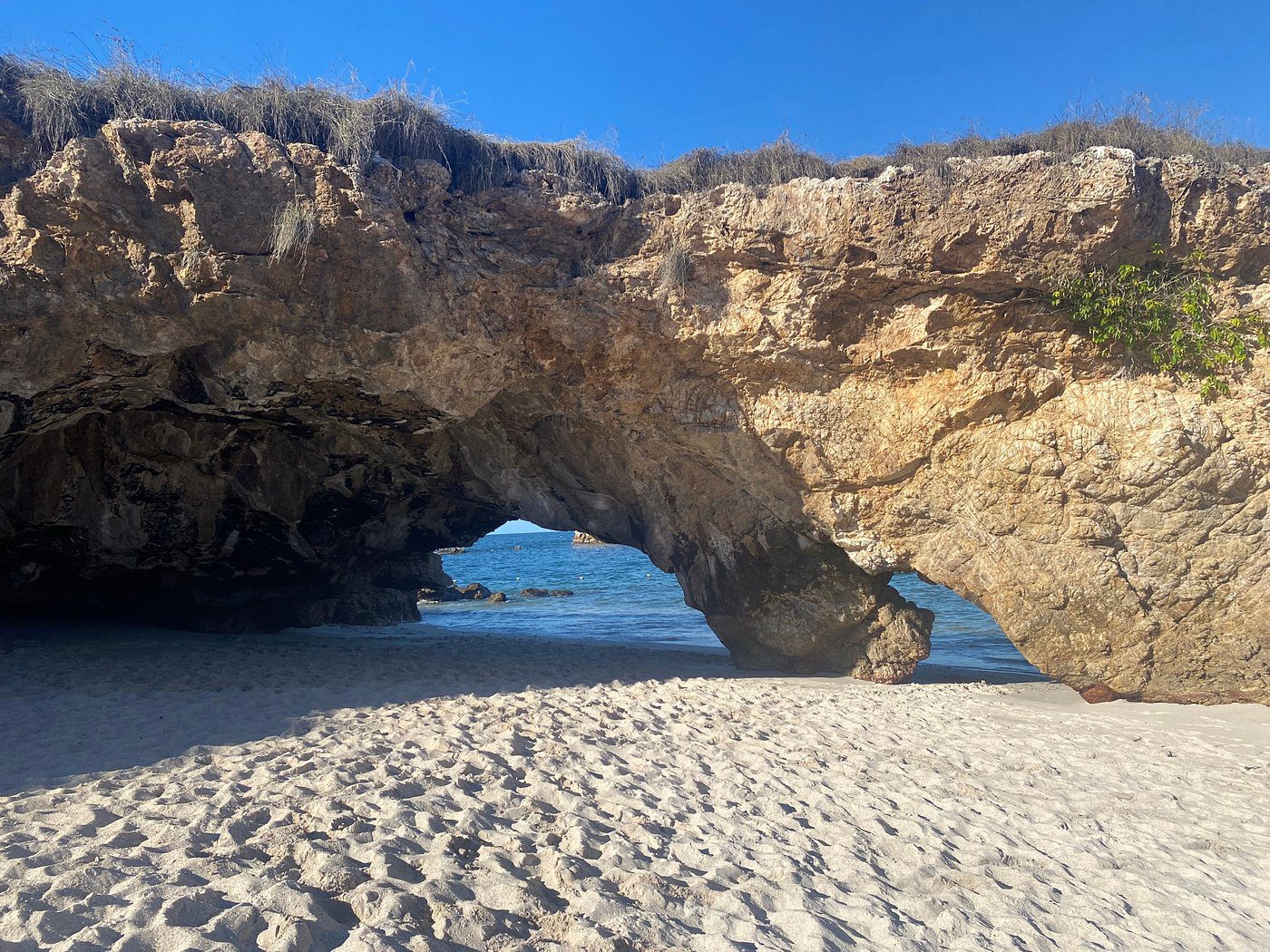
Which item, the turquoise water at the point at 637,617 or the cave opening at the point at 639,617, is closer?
the cave opening at the point at 639,617

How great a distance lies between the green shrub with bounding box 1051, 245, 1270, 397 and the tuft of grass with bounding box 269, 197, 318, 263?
310 inches

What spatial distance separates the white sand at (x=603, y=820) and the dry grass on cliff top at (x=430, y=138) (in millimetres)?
5768

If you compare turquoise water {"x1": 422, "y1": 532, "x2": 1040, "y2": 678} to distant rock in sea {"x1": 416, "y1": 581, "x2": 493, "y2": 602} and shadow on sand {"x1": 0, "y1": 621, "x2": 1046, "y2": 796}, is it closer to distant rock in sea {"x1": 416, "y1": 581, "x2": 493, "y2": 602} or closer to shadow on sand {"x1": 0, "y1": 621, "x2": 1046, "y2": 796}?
distant rock in sea {"x1": 416, "y1": 581, "x2": 493, "y2": 602}

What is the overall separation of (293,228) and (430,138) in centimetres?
217

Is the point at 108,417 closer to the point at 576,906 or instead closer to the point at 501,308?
the point at 501,308

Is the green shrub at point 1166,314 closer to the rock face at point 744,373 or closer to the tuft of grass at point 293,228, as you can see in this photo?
the rock face at point 744,373

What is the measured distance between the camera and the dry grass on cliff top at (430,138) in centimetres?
696

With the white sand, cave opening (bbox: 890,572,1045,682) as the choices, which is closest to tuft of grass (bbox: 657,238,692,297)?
the white sand

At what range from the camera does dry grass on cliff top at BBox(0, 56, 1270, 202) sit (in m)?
6.96

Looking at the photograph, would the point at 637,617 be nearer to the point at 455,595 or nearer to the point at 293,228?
the point at 455,595

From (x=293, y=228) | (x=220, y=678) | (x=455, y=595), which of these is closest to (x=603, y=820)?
(x=220, y=678)

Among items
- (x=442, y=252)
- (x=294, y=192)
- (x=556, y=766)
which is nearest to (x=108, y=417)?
(x=294, y=192)

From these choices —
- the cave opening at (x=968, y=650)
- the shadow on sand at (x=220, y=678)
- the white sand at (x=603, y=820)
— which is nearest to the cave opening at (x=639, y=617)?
the cave opening at (x=968, y=650)

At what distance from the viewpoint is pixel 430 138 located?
8.30m
